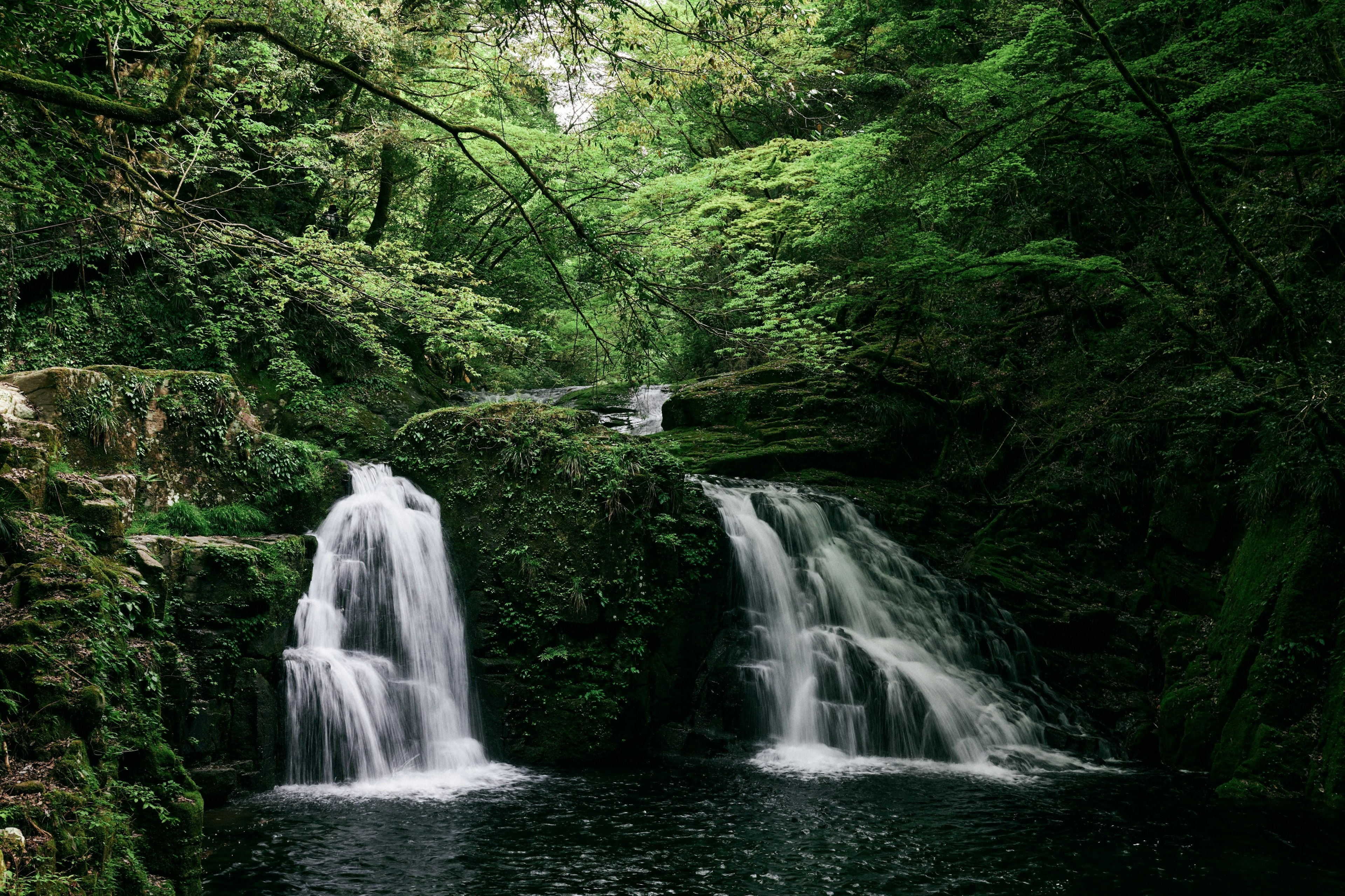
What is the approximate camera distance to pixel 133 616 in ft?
18.2

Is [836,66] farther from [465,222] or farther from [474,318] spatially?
[474,318]

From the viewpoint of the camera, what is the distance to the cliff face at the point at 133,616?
4.02 metres

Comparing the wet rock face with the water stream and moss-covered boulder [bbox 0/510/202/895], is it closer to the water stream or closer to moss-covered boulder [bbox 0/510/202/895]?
the water stream

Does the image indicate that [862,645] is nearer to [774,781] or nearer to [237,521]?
[774,781]

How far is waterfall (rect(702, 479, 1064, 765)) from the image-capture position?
32.9 ft

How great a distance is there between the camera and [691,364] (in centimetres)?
1808

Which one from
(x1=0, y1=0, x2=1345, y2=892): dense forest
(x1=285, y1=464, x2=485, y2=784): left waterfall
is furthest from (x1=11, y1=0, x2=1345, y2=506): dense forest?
(x1=285, y1=464, x2=485, y2=784): left waterfall

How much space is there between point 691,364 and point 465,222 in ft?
19.7

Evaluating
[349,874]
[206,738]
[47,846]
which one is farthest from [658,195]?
[47,846]

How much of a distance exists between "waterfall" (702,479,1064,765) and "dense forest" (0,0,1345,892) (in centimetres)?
61

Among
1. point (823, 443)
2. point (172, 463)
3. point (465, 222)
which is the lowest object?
point (172, 463)

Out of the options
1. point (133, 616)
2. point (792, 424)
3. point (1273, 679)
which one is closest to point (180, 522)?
point (133, 616)

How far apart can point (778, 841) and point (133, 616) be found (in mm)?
5143

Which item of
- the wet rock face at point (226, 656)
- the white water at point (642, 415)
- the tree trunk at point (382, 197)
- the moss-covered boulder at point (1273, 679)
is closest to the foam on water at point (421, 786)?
the wet rock face at point (226, 656)
